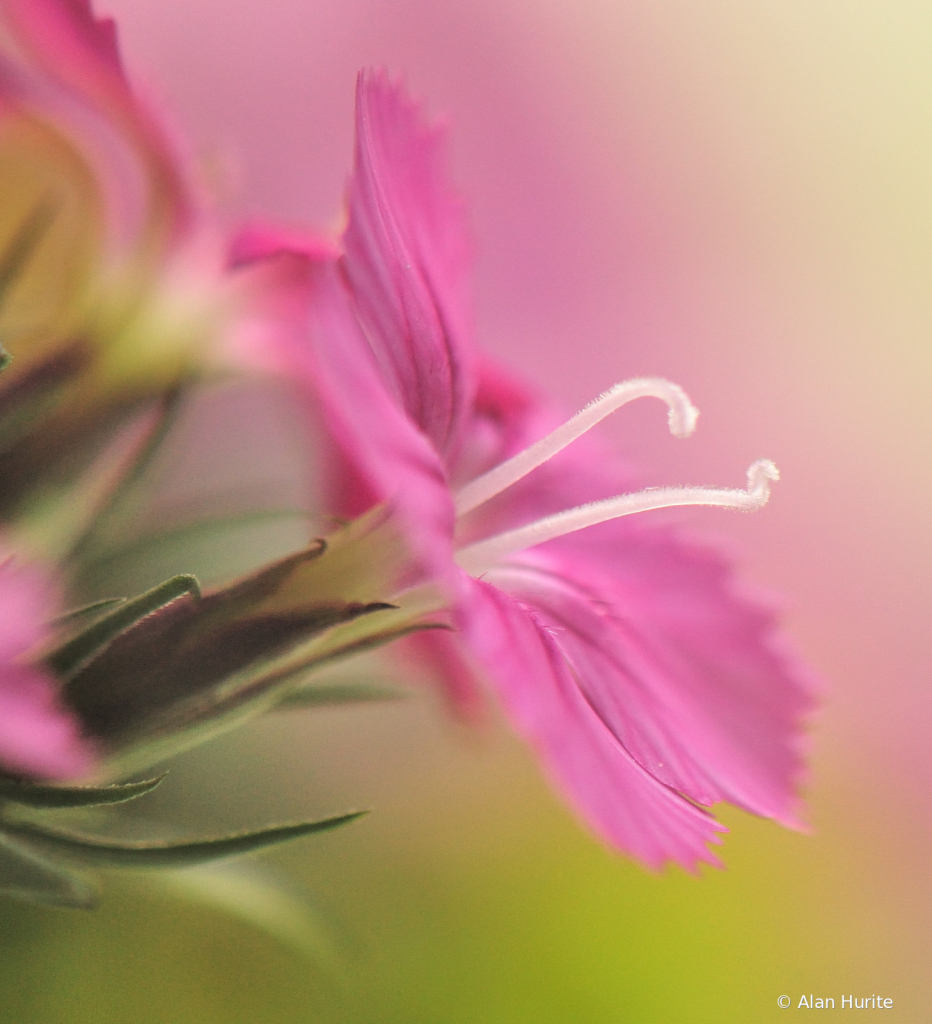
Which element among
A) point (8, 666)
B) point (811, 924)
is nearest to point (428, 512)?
point (8, 666)

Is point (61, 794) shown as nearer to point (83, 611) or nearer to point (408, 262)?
point (83, 611)

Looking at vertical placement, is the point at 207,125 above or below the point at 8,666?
above

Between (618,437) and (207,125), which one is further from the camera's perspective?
(618,437)

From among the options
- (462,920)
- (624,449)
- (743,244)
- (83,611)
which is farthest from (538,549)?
(743,244)

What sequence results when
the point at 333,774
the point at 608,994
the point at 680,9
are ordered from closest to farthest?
the point at 608,994
the point at 333,774
the point at 680,9

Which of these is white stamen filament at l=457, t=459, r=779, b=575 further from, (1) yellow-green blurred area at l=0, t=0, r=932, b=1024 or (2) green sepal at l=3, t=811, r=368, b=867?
(1) yellow-green blurred area at l=0, t=0, r=932, b=1024

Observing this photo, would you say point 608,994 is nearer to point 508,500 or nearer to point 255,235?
point 508,500
